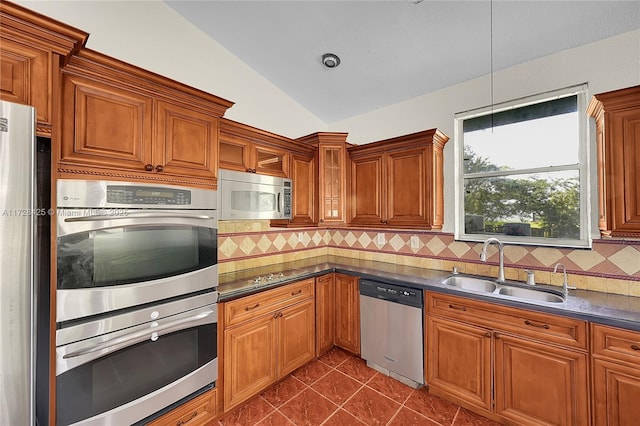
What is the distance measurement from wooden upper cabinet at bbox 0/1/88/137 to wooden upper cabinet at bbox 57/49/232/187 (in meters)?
0.14

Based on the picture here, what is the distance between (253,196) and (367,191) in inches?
52.0

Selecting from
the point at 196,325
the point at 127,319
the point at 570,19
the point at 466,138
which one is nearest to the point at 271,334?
the point at 196,325

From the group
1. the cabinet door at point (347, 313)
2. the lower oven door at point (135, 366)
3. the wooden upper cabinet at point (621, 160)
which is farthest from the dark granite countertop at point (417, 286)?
the wooden upper cabinet at point (621, 160)

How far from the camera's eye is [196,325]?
71.1 inches

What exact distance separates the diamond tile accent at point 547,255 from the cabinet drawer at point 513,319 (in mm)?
737

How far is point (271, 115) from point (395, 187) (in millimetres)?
1635

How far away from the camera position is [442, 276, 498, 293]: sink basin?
8.01 ft

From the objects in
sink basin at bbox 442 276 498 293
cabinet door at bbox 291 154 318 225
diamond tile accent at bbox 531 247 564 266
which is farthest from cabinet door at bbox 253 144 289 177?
diamond tile accent at bbox 531 247 564 266

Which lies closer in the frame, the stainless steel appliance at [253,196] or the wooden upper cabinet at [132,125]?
→ the wooden upper cabinet at [132,125]

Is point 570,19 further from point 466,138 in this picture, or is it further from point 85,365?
point 85,365

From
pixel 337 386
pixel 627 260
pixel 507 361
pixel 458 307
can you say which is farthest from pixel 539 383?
pixel 337 386

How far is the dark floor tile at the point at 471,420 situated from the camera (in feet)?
6.48

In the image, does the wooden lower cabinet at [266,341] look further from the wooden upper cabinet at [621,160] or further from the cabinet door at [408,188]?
the wooden upper cabinet at [621,160]

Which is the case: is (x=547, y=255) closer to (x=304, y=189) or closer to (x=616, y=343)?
(x=616, y=343)
